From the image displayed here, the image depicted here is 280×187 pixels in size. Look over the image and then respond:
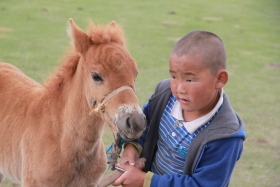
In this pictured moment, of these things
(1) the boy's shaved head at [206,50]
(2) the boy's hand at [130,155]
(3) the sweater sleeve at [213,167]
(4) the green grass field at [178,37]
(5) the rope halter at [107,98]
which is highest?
(1) the boy's shaved head at [206,50]

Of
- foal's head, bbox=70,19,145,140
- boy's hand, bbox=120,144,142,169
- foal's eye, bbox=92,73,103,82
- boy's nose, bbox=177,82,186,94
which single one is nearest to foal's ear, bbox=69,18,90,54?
foal's head, bbox=70,19,145,140

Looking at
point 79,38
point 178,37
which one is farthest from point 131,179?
point 178,37

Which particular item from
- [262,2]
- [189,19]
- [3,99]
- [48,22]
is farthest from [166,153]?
[262,2]

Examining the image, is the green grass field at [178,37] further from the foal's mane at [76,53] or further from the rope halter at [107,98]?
the rope halter at [107,98]

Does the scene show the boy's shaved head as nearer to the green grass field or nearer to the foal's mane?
the foal's mane

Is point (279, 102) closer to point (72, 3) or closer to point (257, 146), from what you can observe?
point (257, 146)

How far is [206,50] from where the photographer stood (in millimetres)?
2020

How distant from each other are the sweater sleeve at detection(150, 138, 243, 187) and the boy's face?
0.23 m

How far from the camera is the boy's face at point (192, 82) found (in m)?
2.01

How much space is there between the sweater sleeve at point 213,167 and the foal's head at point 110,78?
1.20 feet

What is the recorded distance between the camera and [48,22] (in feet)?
37.8

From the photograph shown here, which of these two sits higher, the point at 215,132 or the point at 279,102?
the point at 215,132

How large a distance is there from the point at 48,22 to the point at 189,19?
4.99m

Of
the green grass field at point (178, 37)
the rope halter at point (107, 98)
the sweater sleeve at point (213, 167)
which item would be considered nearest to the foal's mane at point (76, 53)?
the green grass field at point (178, 37)
